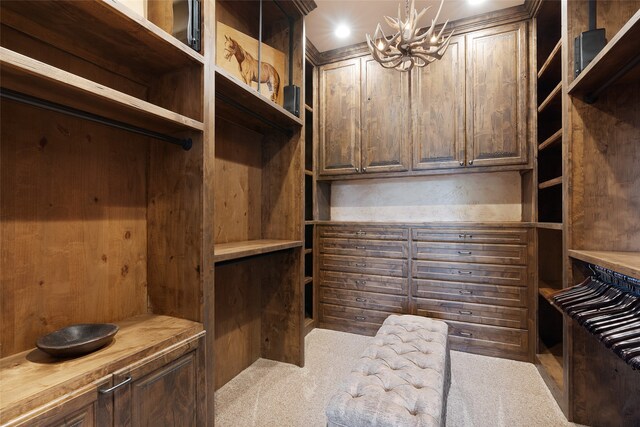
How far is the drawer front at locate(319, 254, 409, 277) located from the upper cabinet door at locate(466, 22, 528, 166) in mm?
1161

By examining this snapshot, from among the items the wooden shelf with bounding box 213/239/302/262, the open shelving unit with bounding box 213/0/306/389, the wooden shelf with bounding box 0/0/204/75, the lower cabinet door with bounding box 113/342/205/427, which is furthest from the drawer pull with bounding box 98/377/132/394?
the wooden shelf with bounding box 0/0/204/75

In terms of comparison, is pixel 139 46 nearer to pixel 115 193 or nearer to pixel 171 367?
pixel 115 193

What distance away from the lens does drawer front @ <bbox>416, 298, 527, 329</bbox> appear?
2.52 metres

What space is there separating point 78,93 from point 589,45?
8.23ft

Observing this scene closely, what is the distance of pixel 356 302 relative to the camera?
3.08 m

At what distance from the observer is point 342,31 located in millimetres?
2828

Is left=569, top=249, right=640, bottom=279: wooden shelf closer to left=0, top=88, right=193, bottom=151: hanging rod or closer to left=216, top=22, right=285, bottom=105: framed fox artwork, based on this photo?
left=0, top=88, right=193, bottom=151: hanging rod

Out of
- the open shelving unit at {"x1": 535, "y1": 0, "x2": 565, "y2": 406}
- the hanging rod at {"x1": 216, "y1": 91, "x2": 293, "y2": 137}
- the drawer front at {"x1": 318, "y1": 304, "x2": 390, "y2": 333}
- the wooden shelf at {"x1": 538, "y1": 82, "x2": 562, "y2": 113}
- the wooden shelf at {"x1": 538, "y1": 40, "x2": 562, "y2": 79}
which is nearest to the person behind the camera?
the hanging rod at {"x1": 216, "y1": 91, "x2": 293, "y2": 137}

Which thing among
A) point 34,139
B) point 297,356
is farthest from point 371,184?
point 34,139

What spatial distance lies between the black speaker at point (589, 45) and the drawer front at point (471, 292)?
68.4 inches

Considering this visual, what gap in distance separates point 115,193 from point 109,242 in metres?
0.24

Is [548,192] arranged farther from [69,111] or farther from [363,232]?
[69,111]

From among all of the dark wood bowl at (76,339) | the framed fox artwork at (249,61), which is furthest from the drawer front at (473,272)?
the dark wood bowl at (76,339)

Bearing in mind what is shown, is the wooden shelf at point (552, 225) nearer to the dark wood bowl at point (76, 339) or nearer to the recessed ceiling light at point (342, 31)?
the recessed ceiling light at point (342, 31)
